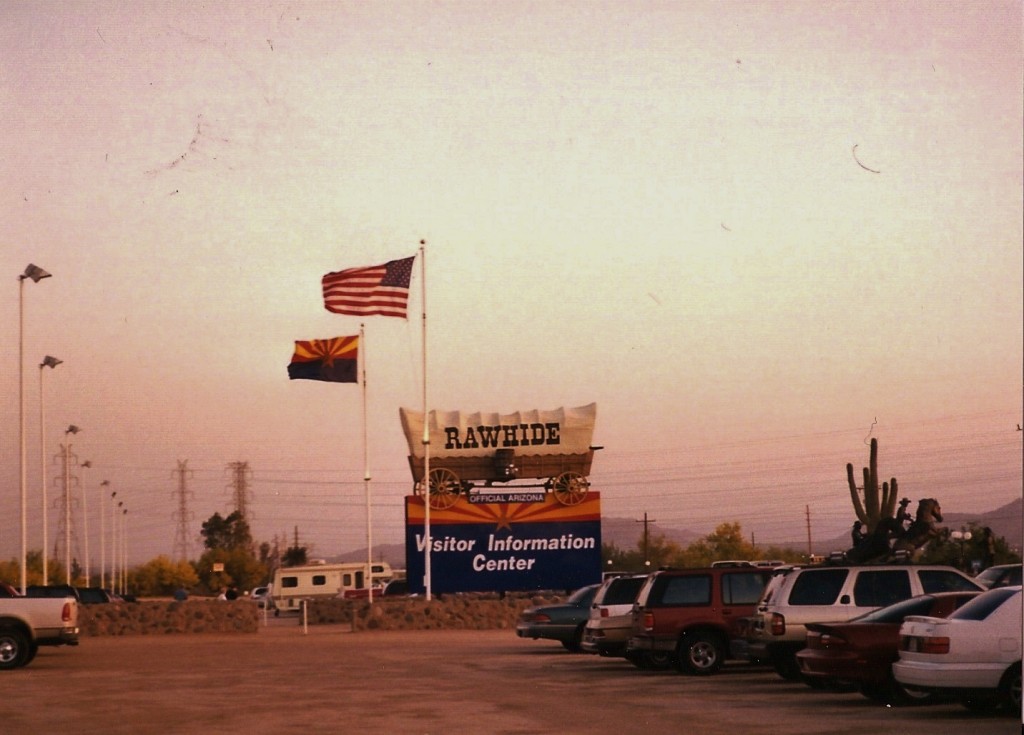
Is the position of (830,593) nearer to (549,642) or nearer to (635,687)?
(635,687)

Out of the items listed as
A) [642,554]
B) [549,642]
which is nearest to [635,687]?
[549,642]

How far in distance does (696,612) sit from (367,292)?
22186 mm

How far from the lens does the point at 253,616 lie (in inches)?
1918

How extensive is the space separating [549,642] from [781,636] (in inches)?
707

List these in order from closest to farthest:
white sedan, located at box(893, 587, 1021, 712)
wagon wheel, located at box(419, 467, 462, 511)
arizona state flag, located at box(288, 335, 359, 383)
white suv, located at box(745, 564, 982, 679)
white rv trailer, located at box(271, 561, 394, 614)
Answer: white sedan, located at box(893, 587, 1021, 712), white suv, located at box(745, 564, 982, 679), arizona state flag, located at box(288, 335, 359, 383), wagon wheel, located at box(419, 467, 462, 511), white rv trailer, located at box(271, 561, 394, 614)

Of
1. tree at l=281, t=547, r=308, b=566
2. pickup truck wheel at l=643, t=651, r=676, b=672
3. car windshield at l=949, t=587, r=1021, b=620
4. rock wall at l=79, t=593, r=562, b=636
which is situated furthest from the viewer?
tree at l=281, t=547, r=308, b=566

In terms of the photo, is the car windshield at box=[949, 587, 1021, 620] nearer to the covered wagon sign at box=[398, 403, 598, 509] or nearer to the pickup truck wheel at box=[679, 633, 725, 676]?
the pickup truck wheel at box=[679, 633, 725, 676]

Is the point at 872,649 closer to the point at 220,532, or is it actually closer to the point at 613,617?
the point at 613,617

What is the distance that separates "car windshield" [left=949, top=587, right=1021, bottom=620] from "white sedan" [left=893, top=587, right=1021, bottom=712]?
2 cm

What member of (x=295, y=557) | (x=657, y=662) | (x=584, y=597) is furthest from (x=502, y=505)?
(x=295, y=557)

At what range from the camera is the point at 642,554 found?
386 ft

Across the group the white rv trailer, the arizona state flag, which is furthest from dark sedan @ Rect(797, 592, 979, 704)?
the white rv trailer

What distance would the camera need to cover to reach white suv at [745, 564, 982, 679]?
71.9 feet

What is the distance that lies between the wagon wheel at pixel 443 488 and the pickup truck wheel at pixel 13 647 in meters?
22.7
